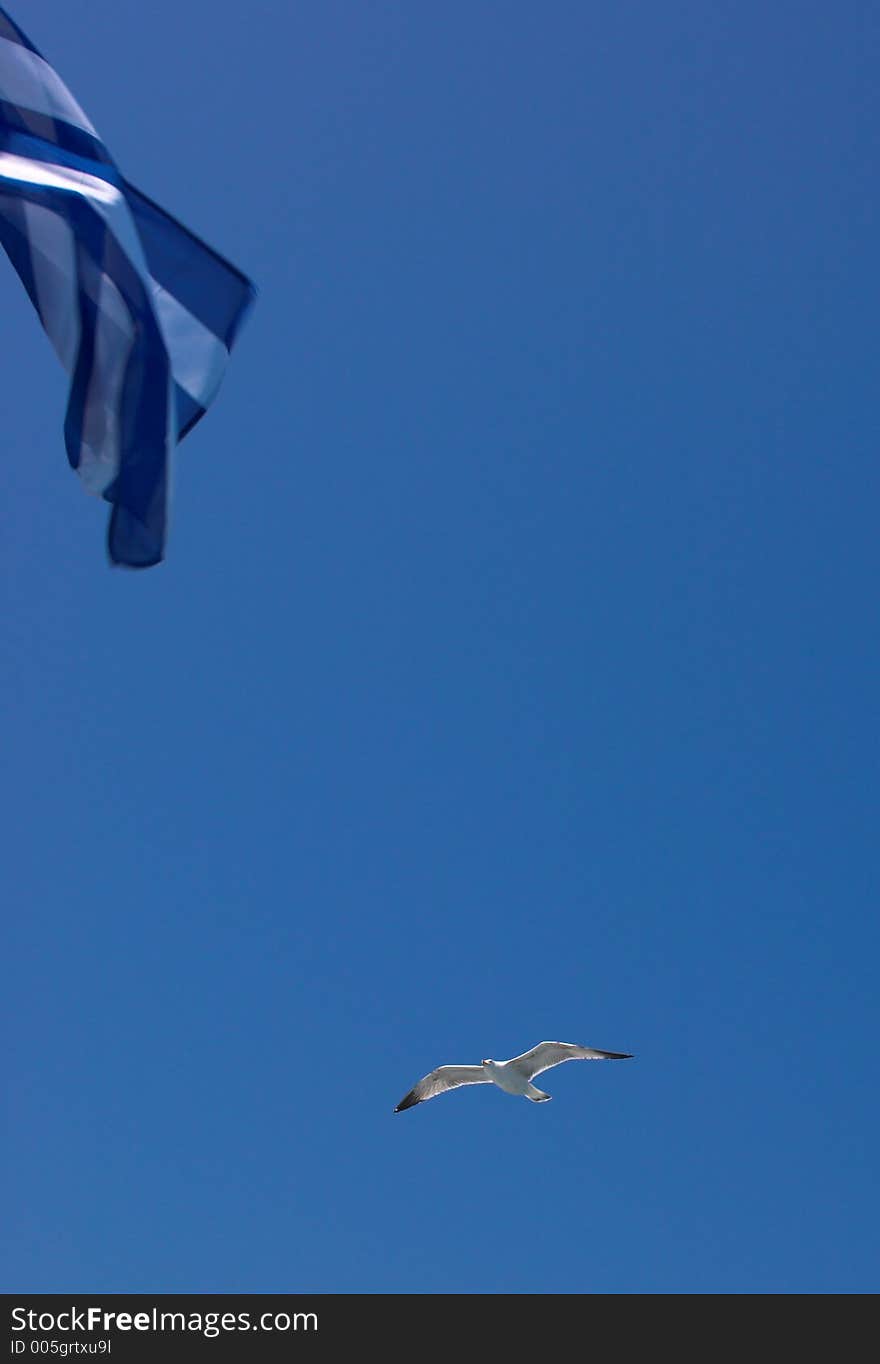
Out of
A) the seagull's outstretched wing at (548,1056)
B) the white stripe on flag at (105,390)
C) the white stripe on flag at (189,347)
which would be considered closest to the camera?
the white stripe on flag at (105,390)

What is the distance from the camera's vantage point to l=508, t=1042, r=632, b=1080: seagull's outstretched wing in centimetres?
3847

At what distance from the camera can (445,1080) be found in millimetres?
41219

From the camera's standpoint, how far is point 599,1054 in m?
37.7

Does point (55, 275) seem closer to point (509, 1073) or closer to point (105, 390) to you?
point (105, 390)

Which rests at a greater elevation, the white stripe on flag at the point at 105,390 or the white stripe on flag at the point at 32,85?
the white stripe on flag at the point at 32,85

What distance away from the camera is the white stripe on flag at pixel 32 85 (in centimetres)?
1324

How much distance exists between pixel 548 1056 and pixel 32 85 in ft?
105

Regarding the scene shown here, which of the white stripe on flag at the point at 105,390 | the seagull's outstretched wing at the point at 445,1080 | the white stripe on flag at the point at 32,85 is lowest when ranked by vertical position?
the seagull's outstretched wing at the point at 445,1080

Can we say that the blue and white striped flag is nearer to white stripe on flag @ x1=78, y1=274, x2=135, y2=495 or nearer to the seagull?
white stripe on flag @ x1=78, y1=274, x2=135, y2=495

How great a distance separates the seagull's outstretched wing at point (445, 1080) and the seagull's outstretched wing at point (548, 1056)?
1.52m

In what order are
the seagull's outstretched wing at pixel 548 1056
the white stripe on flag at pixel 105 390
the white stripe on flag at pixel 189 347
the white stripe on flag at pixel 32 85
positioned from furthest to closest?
the seagull's outstretched wing at pixel 548 1056, the white stripe on flag at pixel 189 347, the white stripe on flag at pixel 105 390, the white stripe on flag at pixel 32 85

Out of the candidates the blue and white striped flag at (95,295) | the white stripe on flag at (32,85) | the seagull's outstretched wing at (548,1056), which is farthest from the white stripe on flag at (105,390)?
the seagull's outstretched wing at (548,1056)

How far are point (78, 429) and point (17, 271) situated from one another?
1.67 metres

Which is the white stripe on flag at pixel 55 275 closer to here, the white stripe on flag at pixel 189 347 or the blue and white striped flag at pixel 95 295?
the blue and white striped flag at pixel 95 295
